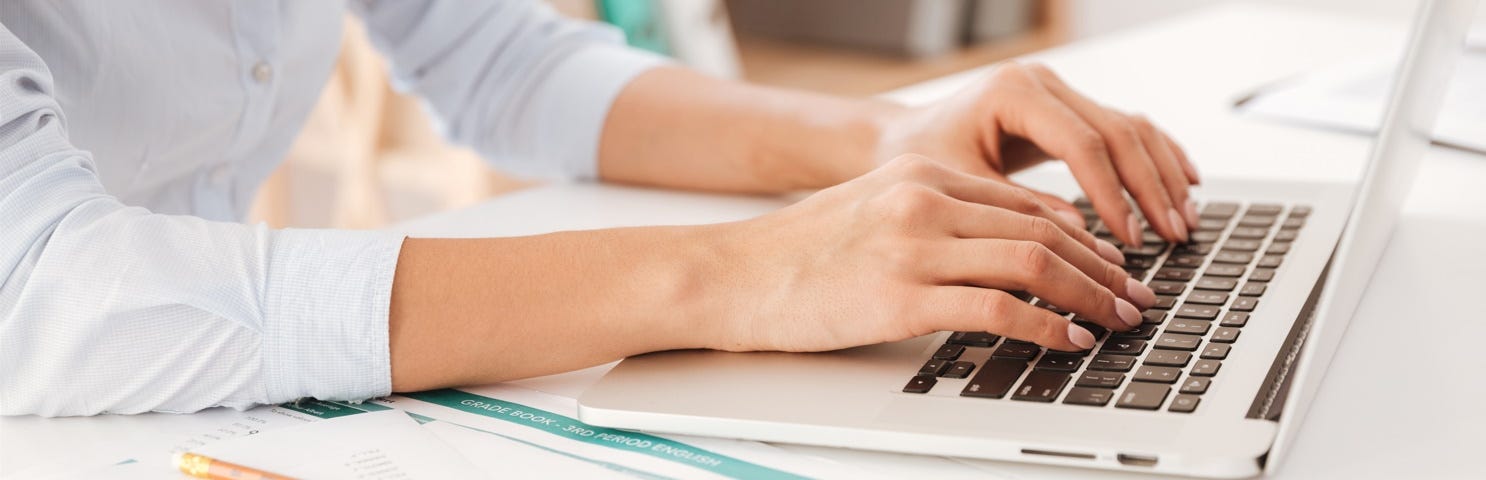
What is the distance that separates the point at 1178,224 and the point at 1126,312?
6.4 inches

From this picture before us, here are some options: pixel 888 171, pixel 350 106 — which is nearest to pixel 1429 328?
pixel 888 171

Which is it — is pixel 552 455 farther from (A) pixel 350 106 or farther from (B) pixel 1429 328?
(A) pixel 350 106

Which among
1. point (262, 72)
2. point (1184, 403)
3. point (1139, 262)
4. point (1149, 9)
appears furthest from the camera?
point (1149, 9)

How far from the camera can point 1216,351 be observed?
0.57 meters

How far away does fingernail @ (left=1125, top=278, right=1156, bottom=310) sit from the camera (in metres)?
0.63

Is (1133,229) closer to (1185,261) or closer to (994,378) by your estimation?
(1185,261)

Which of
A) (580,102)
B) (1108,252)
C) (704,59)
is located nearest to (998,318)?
(1108,252)

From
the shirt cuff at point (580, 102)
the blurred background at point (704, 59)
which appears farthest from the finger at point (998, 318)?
the blurred background at point (704, 59)

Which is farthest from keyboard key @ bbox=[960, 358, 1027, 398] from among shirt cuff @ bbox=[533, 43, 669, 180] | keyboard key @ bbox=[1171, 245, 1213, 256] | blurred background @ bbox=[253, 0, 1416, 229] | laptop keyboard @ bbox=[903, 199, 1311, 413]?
blurred background @ bbox=[253, 0, 1416, 229]

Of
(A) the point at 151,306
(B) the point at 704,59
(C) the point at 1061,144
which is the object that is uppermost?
(C) the point at 1061,144

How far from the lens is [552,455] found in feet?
1.79

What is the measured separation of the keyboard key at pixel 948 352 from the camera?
0.58 metres

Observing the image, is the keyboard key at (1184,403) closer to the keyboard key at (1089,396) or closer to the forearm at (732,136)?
the keyboard key at (1089,396)

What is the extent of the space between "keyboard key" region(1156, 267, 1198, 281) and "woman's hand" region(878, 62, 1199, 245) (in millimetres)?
46
